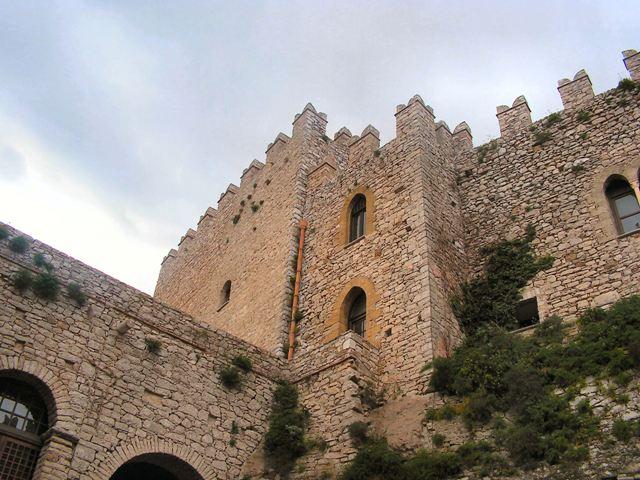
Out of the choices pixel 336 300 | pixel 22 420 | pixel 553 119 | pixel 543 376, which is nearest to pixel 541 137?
pixel 553 119

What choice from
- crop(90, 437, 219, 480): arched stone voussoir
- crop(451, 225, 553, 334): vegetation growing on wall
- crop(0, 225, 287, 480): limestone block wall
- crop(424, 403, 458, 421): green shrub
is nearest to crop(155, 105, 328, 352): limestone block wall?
crop(0, 225, 287, 480): limestone block wall

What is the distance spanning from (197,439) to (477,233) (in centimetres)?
822

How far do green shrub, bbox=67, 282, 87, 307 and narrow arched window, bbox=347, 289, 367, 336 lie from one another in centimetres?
607

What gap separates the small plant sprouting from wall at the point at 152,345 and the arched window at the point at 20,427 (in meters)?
2.20

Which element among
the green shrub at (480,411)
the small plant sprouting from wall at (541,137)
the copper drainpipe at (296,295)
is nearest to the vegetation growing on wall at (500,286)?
the small plant sprouting from wall at (541,137)

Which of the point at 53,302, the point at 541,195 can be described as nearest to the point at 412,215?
the point at 541,195

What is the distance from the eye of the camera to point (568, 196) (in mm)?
15055

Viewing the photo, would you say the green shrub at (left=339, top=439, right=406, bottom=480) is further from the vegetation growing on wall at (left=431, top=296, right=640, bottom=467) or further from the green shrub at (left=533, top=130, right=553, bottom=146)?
the green shrub at (left=533, top=130, right=553, bottom=146)

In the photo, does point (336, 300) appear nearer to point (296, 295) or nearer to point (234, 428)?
point (296, 295)

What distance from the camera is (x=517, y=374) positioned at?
36.1 feet

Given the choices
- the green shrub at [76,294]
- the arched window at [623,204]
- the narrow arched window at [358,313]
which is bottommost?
the green shrub at [76,294]

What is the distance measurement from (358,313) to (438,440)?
16.4ft

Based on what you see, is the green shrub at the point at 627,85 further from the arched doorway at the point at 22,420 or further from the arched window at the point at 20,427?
the arched window at the point at 20,427

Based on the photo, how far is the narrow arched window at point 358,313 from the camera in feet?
51.0
